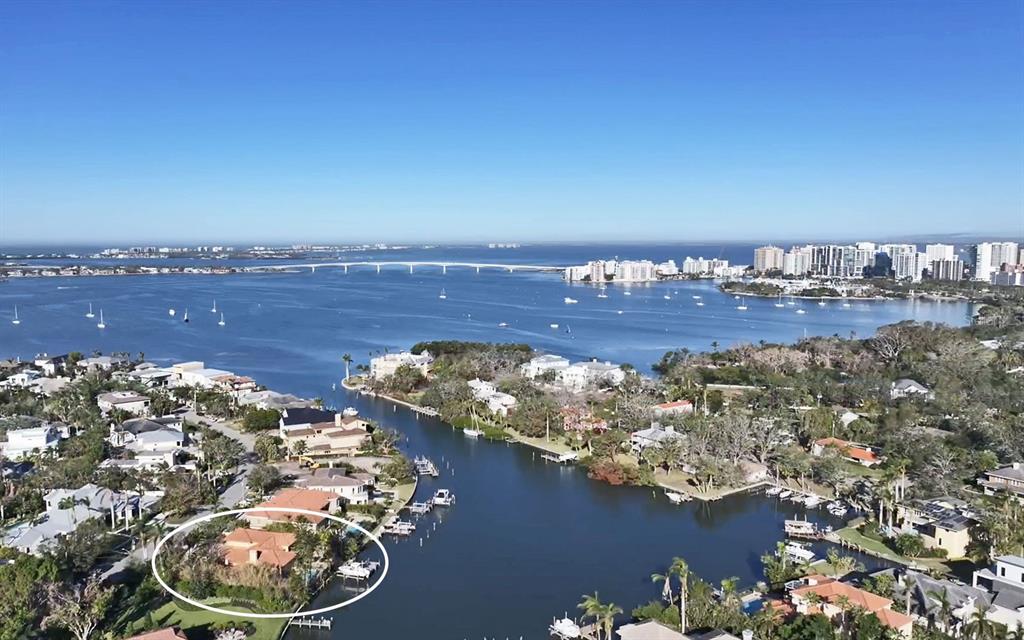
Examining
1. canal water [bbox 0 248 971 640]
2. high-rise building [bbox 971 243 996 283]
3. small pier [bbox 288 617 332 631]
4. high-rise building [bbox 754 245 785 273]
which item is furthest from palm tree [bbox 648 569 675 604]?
high-rise building [bbox 754 245 785 273]

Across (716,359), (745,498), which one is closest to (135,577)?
(745,498)

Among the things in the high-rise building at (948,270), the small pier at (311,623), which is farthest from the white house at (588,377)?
the high-rise building at (948,270)

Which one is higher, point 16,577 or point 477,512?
point 16,577

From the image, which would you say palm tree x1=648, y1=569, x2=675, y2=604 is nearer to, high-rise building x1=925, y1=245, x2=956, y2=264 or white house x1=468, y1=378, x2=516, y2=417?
white house x1=468, y1=378, x2=516, y2=417

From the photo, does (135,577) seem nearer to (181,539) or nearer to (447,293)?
(181,539)

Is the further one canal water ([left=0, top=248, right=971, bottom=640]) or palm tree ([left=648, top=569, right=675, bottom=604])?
canal water ([left=0, top=248, right=971, bottom=640])

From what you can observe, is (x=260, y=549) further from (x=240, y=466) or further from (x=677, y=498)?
(x=677, y=498)

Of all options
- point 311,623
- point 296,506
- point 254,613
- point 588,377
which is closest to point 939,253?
point 588,377
